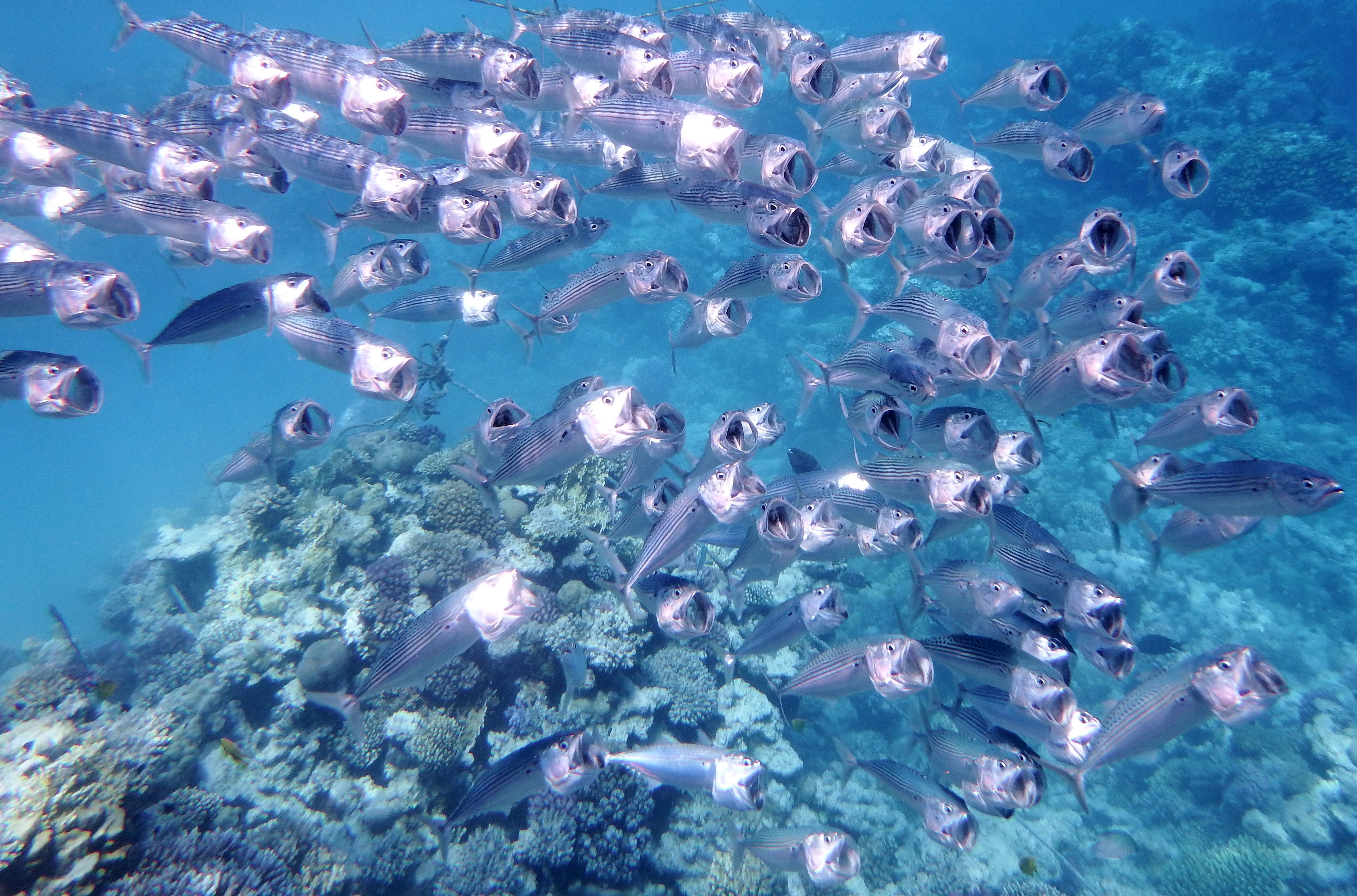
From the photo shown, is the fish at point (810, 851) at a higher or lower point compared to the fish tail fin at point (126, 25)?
lower

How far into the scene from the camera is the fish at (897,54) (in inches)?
228

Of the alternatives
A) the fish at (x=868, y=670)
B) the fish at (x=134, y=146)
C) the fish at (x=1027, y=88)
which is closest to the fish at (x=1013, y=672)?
the fish at (x=868, y=670)

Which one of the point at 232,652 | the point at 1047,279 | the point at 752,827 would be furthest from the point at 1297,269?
the point at 232,652

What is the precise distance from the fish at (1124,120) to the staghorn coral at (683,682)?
711 cm

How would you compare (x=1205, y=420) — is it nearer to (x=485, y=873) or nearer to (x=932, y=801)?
(x=932, y=801)

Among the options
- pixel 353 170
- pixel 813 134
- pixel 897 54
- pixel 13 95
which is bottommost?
pixel 353 170

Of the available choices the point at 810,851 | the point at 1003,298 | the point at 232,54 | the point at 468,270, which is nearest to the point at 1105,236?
the point at 1003,298

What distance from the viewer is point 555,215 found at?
455 cm

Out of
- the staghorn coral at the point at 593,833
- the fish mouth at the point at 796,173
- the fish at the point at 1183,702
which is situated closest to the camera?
the fish at the point at 1183,702

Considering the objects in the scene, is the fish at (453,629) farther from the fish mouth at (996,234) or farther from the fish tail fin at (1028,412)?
the fish mouth at (996,234)

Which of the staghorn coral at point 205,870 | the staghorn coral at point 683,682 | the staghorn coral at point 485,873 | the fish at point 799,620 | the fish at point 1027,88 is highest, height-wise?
the fish at point 1027,88

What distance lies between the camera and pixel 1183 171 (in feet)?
16.9

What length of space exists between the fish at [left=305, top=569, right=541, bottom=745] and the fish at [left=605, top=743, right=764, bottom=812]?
1.44 m

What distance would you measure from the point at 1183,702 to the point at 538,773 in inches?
185
